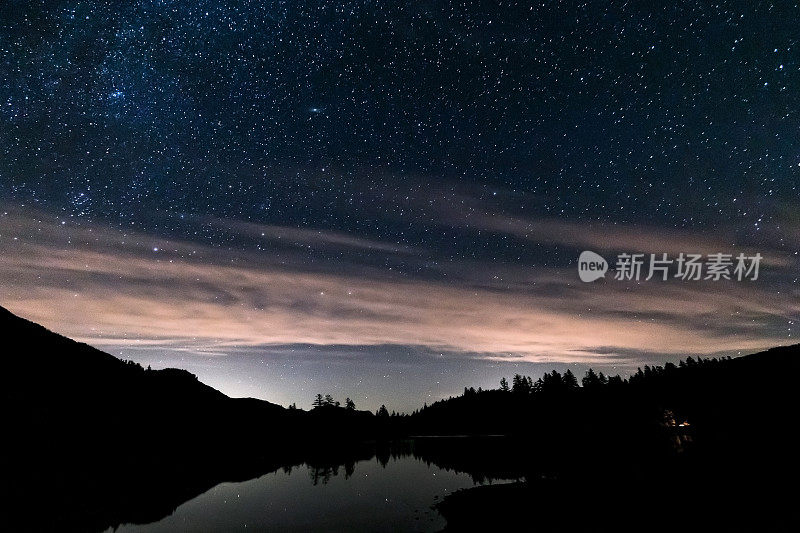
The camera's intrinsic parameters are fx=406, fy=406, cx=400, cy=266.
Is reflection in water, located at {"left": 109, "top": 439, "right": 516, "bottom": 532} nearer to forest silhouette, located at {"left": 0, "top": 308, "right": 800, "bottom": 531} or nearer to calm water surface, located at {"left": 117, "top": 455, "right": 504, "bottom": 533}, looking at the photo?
calm water surface, located at {"left": 117, "top": 455, "right": 504, "bottom": 533}

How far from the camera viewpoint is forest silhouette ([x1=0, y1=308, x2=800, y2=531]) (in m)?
32.8

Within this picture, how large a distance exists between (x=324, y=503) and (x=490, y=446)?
263 ft

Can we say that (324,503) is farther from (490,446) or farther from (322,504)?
(490,446)

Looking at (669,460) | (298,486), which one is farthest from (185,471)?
(669,460)

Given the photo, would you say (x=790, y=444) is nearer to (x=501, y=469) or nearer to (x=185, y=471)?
Result: (x=501, y=469)

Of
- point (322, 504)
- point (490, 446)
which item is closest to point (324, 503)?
point (322, 504)

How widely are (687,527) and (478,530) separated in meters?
12.3

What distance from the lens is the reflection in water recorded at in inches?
1348

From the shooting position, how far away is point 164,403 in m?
142

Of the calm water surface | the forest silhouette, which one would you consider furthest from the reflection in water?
the forest silhouette

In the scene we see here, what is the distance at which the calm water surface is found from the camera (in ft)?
112

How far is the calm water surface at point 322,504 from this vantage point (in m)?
34.2

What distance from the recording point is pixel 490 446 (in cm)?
11238

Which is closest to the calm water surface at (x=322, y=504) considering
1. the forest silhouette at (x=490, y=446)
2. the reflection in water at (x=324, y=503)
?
the reflection in water at (x=324, y=503)
